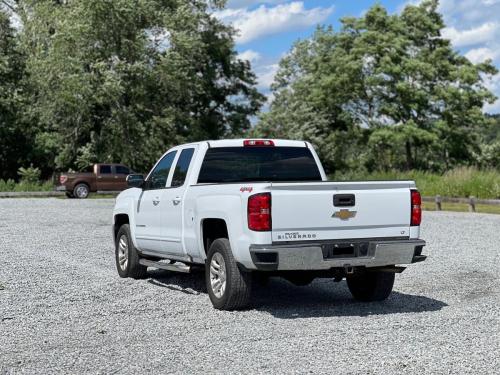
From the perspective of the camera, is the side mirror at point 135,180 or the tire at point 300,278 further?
the side mirror at point 135,180

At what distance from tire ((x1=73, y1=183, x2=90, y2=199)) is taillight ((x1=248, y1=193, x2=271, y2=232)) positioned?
34.7 meters

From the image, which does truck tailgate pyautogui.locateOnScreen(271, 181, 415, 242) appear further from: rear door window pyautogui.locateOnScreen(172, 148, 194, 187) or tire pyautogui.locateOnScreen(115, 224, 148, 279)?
tire pyautogui.locateOnScreen(115, 224, 148, 279)

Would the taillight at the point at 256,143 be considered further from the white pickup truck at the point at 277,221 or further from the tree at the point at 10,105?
the tree at the point at 10,105

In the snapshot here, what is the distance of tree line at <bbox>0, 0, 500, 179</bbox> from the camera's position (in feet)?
151

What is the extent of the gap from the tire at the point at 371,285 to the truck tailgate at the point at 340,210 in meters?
0.82

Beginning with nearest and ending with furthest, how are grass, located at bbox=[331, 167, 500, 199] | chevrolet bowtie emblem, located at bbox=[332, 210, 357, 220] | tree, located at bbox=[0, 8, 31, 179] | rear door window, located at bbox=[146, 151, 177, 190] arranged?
chevrolet bowtie emblem, located at bbox=[332, 210, 357, 220]
rear door window, located at bbox=[146, 151, 177, 190]
grass, located at bbox=[331, 167, 500, 199]
tree, located at bbox=[0, 8, 31, 179]

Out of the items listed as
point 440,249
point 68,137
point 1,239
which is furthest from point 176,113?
point 440,249

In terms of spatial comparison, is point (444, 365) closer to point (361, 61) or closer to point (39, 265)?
point (39, 265)

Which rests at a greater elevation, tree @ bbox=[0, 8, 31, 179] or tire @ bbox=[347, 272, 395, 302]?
tree @ bbox=[0, 8, 31, 179]

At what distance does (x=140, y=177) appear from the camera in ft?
38.3

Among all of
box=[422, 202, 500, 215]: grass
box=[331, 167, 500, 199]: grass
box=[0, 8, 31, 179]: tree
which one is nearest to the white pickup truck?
box=[422, 202, 500, 215]: grass

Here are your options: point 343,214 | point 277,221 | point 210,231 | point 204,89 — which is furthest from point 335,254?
point 204,89

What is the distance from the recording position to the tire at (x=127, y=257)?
1194cm

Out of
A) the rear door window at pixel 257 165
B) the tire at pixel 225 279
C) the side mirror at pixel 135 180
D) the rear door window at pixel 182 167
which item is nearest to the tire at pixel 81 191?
the side mirror at pixel 135 180
